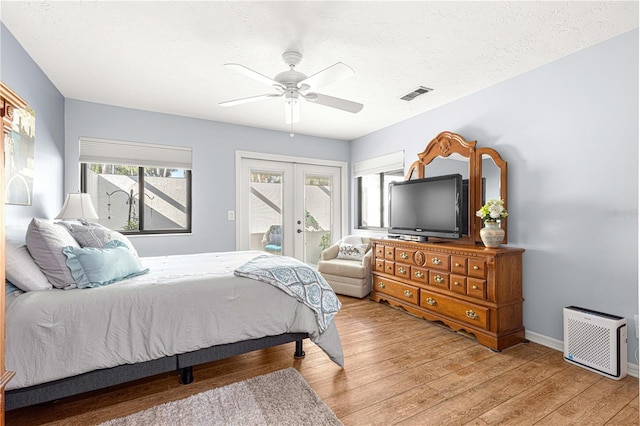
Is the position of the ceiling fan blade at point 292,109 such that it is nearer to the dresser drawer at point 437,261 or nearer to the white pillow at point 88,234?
the white pillow at point 88,234

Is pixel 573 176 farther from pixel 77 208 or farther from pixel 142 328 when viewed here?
pixel 77 208

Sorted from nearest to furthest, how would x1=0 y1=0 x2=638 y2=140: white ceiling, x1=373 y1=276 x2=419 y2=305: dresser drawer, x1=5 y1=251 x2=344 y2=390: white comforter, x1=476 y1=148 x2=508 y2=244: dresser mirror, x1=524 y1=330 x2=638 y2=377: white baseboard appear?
x1=5 y1=251 x2=344 y2=390: white comforter
x1=0 y1=0 x2=638 y2=140: white ceiling
x1=524 y1=330 x2=638 y2=377: white baseboard
x1=476 y1=148 x2=508 y2=244: dresser mirror
x1=373 y1=276 x2=419 y2=305: dresser drawer

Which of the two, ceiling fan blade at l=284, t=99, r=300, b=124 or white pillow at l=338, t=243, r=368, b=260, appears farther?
white pillow at l=338, t=243, r=368, b=260

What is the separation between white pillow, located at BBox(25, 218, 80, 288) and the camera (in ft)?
5.81

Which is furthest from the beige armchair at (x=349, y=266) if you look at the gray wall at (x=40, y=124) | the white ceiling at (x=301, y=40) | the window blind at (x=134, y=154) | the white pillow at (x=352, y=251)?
the gray wall at (x=40, y=124)

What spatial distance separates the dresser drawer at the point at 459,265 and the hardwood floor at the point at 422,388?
0.62 m

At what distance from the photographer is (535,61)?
2.65m

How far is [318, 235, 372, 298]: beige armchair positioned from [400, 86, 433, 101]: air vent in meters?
1.98

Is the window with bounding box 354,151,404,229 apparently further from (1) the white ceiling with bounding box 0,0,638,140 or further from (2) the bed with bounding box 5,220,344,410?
(2) the bed with bounding box 5,220,344,410

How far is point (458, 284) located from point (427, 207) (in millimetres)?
923

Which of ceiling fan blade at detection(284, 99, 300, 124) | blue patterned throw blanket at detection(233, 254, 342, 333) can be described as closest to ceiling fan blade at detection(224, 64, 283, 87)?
ceiling fan blade at detection(284, 99, 300, 124)

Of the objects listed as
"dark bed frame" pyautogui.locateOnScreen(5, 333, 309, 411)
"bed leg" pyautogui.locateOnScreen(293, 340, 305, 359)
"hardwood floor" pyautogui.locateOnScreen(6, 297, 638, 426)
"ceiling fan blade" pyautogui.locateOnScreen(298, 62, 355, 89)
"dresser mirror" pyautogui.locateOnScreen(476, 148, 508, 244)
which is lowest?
"hardwood floor" pyautogui.locateOnScreen(6, 297, 638, 426)

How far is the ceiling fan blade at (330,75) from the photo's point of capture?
2010mm

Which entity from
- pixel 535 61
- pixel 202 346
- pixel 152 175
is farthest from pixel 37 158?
pixel 535 61
